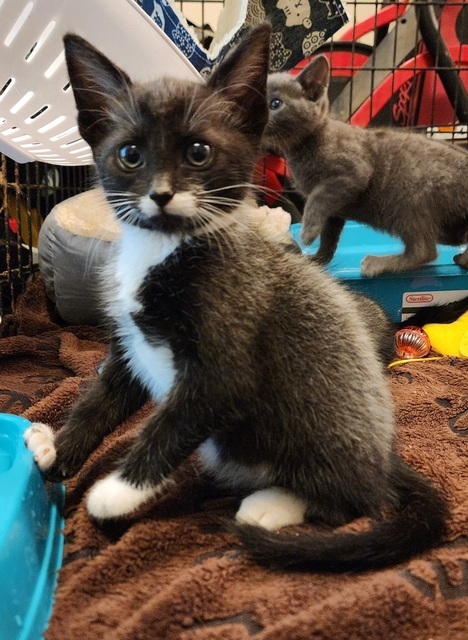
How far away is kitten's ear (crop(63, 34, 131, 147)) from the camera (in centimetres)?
86

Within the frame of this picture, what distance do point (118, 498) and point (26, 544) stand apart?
130 mm

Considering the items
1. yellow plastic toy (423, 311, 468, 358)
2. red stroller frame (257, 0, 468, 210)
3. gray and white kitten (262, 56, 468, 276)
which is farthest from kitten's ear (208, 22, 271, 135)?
red stroller frame (257, 0, 468, 210)

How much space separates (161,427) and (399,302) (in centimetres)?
130

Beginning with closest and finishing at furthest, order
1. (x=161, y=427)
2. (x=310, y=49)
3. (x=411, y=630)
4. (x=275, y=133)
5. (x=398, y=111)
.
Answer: (x=411, y=630) → (x=161, y=427) → (x=275, y=133) → (x=310, y=49) → (x=398, y=111)

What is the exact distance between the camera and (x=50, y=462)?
0.90m

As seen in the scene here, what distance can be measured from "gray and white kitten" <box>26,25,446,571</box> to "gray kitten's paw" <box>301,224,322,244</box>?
84 centimetres

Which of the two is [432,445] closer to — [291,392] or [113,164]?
[291,392]

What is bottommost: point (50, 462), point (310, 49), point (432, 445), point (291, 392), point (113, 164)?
point (432, 445)

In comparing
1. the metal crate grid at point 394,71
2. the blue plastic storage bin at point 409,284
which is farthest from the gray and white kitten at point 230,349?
the metal crate grid at point 394,71

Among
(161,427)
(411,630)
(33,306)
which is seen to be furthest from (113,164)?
(33,306)

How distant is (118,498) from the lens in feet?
2.65

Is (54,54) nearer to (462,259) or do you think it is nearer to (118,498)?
(118,498)

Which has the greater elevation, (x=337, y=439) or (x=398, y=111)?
(x=398, y=111)

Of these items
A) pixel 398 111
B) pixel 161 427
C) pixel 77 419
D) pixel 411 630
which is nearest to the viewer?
pixel 411 630
